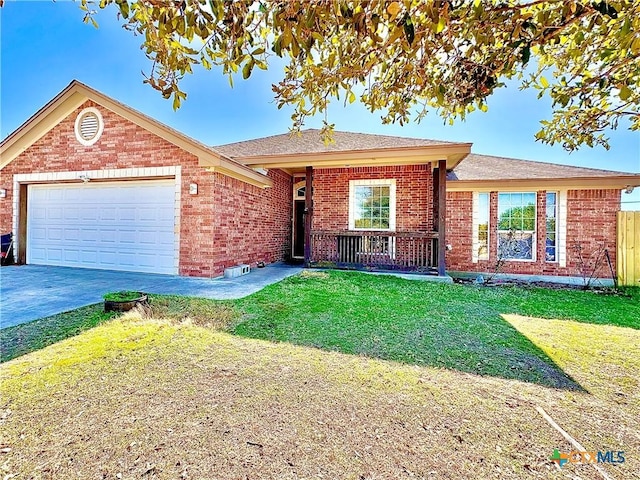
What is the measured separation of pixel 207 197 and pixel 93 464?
6.60m

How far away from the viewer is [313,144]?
11.4 m

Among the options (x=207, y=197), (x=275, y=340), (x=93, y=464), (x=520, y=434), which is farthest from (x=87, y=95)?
(x=520, y=434)

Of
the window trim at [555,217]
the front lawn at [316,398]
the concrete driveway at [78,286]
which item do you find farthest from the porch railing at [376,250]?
the front lawn at [316,398]

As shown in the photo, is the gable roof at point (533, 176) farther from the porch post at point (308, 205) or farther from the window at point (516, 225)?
the porch post at point (308, 205)

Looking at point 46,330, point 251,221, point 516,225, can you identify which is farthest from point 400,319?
point 516,225

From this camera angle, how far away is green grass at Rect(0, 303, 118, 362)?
334 cm

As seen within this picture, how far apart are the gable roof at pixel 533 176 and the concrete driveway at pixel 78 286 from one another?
6.45 metres

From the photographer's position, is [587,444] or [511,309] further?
[511,309]

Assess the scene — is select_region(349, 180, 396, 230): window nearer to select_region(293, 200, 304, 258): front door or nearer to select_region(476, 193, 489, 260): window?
select_region(476, 193, 489, 260): window

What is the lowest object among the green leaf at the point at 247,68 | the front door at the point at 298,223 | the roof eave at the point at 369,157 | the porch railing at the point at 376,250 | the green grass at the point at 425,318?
the green grass at the point at 425,318

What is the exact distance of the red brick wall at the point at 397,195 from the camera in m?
9.87

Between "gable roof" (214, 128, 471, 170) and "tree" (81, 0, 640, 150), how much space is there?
2330mm

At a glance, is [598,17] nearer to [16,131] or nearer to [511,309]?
[511,309]

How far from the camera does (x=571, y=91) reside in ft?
12.9
